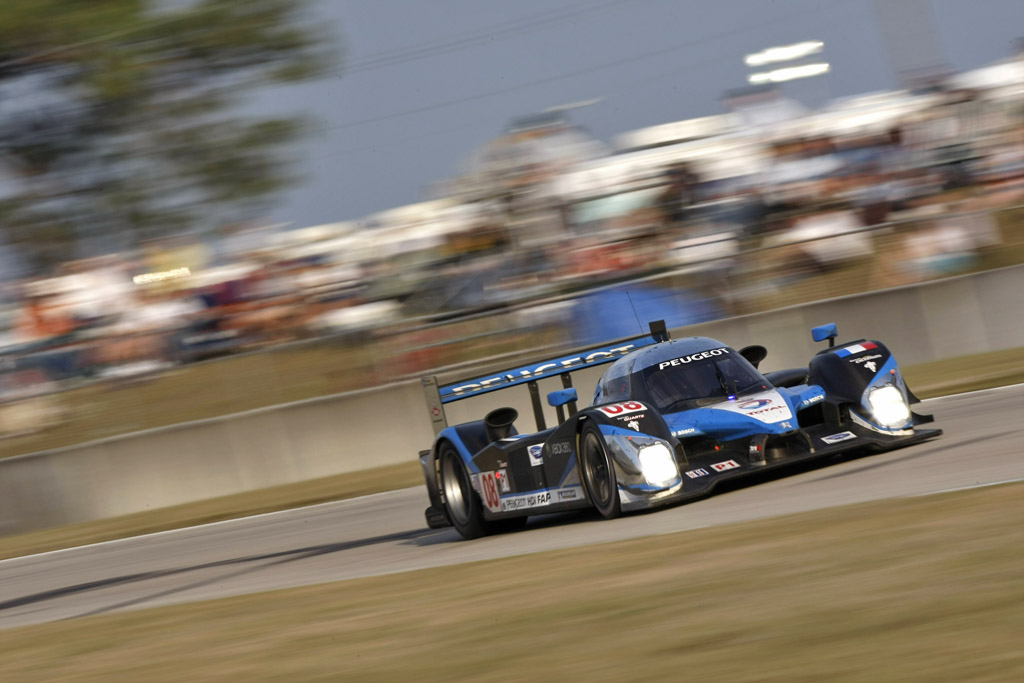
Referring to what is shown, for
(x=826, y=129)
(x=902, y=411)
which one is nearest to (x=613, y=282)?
(x=826, y=129)

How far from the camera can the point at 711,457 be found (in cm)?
767

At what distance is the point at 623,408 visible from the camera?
7.68 meters

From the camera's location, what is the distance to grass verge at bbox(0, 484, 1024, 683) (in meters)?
3.82

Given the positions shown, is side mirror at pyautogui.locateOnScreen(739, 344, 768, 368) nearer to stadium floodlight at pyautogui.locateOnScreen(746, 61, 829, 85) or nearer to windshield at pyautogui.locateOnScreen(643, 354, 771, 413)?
windshield at pyautogui.locateOnScreen(643, 354, 771, 413)

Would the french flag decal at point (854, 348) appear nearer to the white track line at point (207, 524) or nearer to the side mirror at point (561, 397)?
the side mirror at point (561, 397)

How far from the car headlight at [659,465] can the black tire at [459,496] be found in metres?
1.92

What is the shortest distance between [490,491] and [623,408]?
1.59 metres

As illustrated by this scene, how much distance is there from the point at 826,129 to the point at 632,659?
14.4 m

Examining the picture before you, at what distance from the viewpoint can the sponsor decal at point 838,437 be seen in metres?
7.66

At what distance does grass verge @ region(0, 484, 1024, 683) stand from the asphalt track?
58 cm

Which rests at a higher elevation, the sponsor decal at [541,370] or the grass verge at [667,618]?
the sponsor decal at [541,370]

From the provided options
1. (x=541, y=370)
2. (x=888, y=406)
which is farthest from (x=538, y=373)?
(x=888, y=406)

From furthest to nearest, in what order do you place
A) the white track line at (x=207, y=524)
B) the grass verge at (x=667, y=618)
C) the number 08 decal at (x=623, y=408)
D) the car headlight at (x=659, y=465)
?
the white track line at (x=207, y=524), the number 08 decal at (x=623, y=408), the car headlight at (x=659, y=465), the grass verge at (x=667, y=618)

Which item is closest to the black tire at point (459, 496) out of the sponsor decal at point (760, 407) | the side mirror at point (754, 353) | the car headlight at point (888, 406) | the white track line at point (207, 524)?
the side mirror at point (754, 353)
